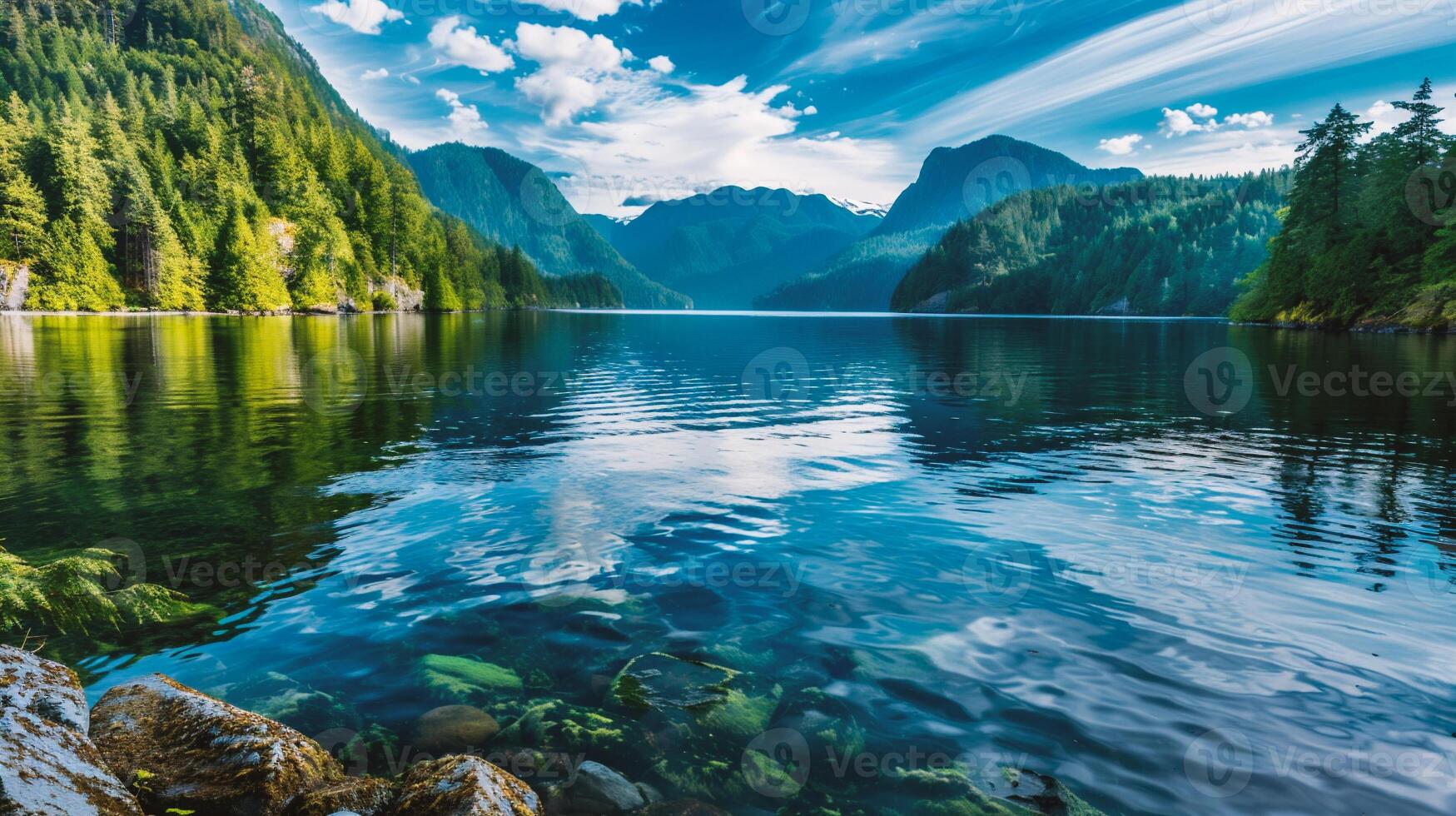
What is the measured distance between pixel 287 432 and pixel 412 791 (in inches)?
829

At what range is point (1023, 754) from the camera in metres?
6.74

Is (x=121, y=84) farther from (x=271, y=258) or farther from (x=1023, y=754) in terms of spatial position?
(x=1023, y=754)

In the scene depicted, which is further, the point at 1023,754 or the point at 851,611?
the point at 851,611

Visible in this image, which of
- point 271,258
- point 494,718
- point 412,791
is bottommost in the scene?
point 494,718

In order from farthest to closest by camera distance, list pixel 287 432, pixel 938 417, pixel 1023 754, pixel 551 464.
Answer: pixel 938 417, pixel 287 432, pixel 551 464, pixel 1023 754

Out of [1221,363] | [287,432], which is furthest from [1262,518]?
[1221,363]
